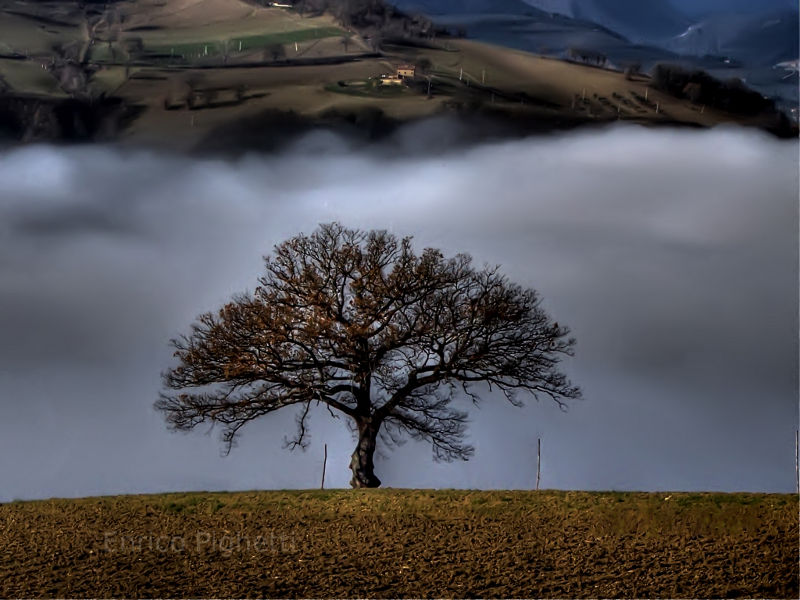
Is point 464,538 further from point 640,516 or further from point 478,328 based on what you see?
point 478,328

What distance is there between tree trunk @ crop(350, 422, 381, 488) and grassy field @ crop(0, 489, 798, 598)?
163cm

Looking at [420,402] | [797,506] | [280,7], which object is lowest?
[797,506]

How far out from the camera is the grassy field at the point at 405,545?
18.6 metres

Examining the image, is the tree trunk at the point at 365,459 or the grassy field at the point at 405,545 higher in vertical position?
the tree trunk at the point at 365,459

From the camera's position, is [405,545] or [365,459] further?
[365,459]

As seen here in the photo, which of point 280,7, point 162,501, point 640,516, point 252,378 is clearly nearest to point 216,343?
point 252,378

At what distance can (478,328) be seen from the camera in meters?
25.2

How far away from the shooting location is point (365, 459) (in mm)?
25406

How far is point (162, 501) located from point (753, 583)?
12.1 m

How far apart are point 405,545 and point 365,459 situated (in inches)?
200

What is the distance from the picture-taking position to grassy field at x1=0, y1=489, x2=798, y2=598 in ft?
61.1

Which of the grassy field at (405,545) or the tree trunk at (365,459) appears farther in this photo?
the tree trunk at (365,459)

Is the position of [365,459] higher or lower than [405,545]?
higher

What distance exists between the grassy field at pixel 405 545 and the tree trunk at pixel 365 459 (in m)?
1.63
